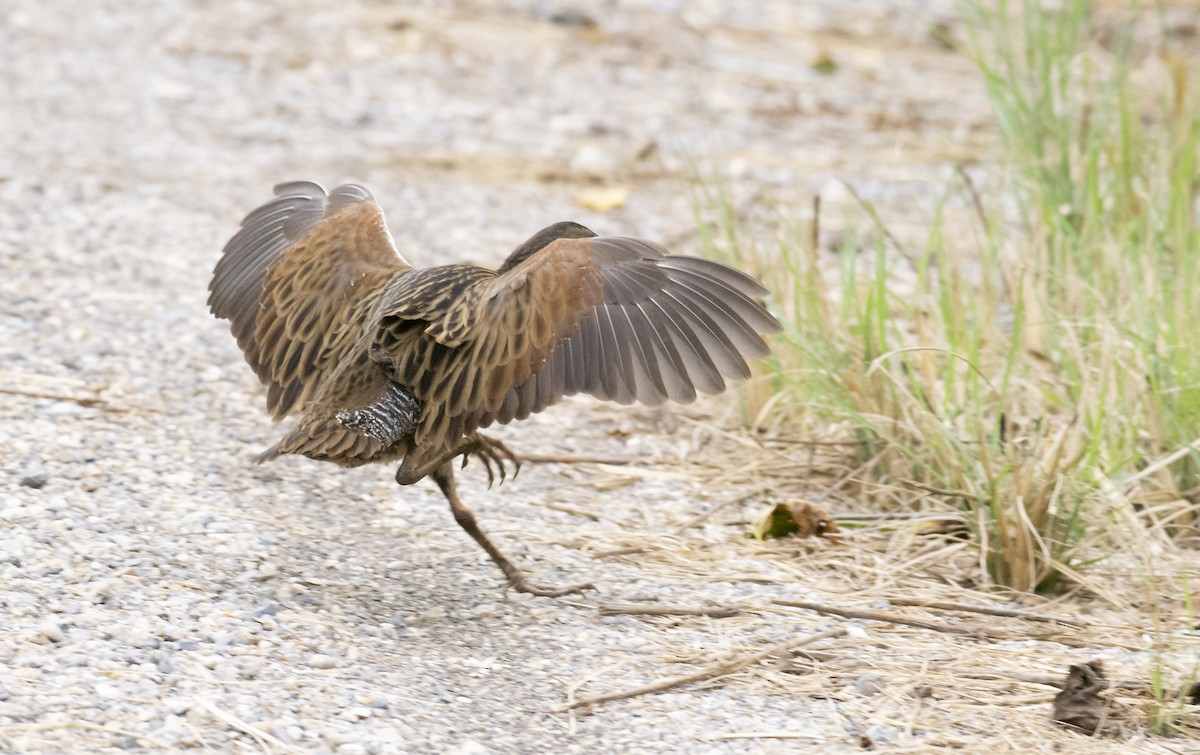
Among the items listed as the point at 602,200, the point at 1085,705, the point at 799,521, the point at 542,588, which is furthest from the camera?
the point at 602,200

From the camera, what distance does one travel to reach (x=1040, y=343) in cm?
637

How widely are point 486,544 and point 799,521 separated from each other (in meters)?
1.10

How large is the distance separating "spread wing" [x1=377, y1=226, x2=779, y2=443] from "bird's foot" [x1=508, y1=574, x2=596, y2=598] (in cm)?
57

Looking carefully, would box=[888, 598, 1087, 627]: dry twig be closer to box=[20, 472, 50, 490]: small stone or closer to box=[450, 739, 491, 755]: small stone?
box=[450, 739, 491, 755]: small stone

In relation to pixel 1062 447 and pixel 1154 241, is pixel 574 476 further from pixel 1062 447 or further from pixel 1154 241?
pixel 1154 241

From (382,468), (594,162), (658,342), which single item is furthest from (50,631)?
(594,162)

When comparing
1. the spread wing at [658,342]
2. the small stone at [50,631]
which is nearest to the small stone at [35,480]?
the small stone at [50,631]

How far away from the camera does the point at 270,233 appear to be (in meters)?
5.64

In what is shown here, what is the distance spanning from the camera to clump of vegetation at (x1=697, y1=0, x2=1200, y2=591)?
4.92 meters

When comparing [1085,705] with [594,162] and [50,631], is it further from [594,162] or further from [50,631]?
[594,162]

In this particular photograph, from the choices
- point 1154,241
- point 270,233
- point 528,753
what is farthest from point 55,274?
point 1154,241

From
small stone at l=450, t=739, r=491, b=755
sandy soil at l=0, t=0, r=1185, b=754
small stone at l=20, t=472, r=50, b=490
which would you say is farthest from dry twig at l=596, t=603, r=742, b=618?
small stone at l=20, t=472, r=50, b=490

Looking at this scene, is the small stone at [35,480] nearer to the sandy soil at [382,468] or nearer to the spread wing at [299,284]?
the sandy soil at [382,468]

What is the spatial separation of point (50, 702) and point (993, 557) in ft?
9.44
